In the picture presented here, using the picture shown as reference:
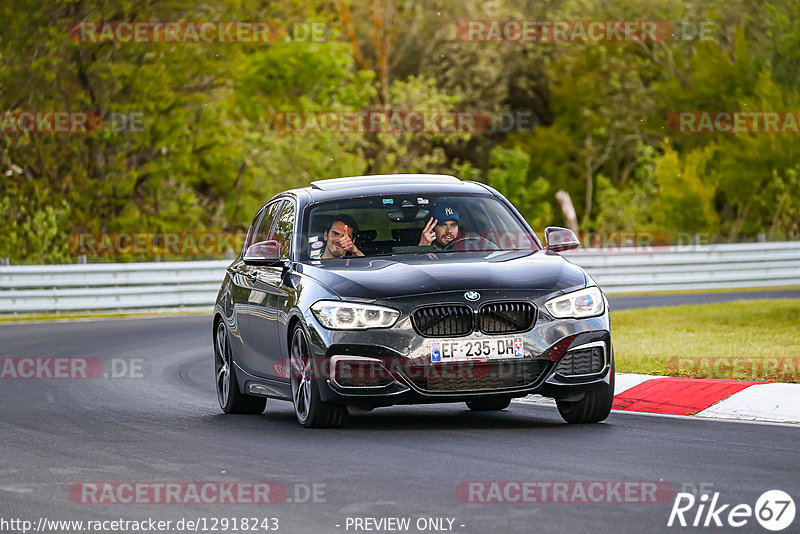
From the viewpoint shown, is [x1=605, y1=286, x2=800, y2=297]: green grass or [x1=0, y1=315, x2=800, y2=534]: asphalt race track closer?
[x1=0, y1=315, x2=800, y2=534]: asphalt race track

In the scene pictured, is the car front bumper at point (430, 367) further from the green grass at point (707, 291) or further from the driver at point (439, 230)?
the green grass at point (707, 291)

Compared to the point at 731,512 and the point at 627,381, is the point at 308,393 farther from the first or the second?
the point at 731,512

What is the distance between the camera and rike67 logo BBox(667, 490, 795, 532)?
657 cm

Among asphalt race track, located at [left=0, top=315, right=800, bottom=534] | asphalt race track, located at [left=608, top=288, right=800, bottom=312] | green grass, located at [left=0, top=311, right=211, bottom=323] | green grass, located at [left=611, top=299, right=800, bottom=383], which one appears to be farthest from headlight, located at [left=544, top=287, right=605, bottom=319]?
green grass, located at [left=0, top=311, right=211, bottom=323]

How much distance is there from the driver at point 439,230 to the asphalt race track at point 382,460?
127 cm

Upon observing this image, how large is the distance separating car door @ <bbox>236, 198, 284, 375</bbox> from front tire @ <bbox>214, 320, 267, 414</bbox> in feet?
0.94

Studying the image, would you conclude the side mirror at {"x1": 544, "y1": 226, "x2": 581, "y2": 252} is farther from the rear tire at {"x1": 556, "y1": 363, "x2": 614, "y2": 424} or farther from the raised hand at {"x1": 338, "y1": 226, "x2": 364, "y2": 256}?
the raised hand at {"x1": 338, "y1": 226, "x2": 364, "y2": 256}

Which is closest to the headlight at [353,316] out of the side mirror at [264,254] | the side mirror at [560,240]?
the side mirror at [264,254]

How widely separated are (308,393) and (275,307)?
0.96 metres

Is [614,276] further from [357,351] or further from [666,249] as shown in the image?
[357,351]

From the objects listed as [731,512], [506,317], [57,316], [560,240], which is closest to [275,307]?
[506,317]

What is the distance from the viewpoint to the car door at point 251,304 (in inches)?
461

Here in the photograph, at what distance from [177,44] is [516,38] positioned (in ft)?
83.2

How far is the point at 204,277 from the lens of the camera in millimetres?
29891
